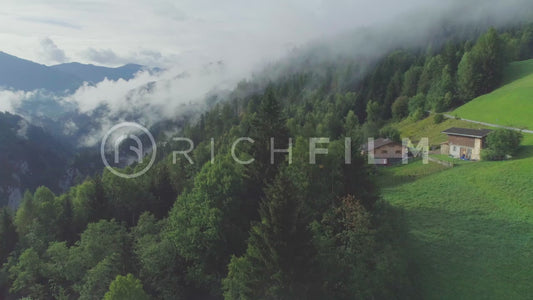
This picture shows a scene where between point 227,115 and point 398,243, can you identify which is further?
point 227,115

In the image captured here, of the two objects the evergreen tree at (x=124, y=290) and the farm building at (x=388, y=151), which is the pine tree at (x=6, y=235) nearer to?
the evergreen tree at (x=124, y=290)

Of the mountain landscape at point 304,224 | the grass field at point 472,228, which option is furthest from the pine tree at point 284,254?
the grass field at point 472,228

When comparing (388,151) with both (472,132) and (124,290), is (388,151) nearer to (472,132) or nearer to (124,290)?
(472,132)

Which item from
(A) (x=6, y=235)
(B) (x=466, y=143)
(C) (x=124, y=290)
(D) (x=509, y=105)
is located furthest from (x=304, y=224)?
(D) (x=509, y=105)

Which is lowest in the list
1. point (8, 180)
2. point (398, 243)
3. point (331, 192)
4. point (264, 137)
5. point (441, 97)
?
point (8, 180)

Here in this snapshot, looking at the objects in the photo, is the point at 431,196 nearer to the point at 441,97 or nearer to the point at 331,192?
the point at 331,192

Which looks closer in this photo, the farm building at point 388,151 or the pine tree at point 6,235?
the pine tree at point 6,235

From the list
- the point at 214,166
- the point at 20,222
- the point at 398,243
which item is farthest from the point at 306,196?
the point at 20,222
